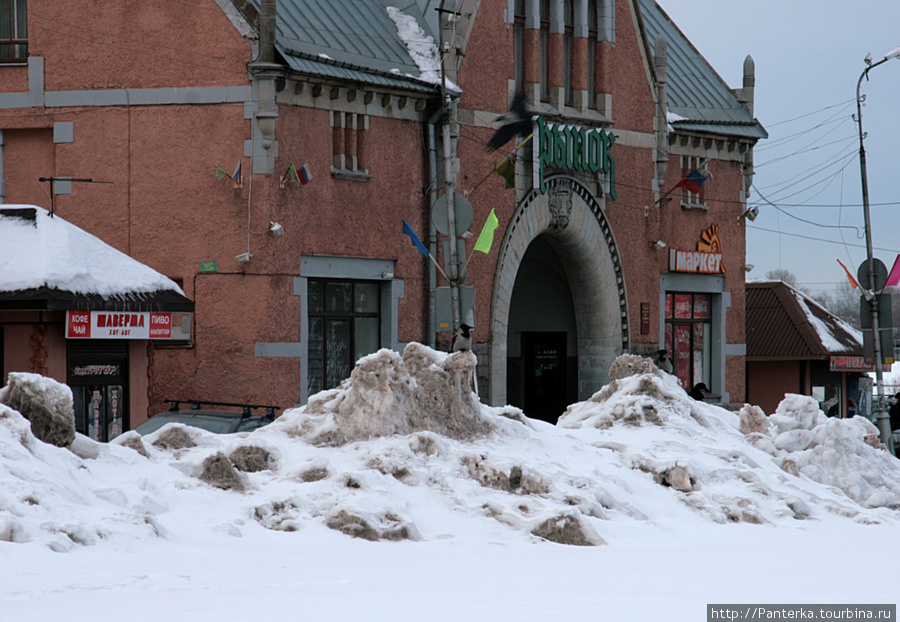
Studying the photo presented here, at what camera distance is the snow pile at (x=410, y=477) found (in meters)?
8.17

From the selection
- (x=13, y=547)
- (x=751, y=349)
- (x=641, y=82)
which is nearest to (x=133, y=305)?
(x=13, y=547)

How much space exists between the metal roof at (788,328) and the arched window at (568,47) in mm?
11365

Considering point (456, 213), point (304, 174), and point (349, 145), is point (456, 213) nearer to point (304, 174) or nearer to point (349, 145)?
point (349, 145)

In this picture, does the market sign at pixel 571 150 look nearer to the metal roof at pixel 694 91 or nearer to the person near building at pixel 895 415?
the metal roof at pixel 694 91

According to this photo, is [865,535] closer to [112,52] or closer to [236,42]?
[236,42]

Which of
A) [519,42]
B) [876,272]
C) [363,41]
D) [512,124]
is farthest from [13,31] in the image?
[876,272]

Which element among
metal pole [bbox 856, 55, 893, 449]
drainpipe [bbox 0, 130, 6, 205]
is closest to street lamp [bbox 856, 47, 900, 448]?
metal pole [bbox 856, 55, 893, 449]

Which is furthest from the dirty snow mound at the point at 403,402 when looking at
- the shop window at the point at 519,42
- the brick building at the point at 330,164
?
the shop window at the point at 519,42

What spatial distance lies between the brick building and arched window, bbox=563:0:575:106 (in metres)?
0.04

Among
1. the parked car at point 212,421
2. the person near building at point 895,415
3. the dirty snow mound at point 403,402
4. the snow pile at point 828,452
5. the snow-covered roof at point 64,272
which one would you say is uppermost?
the snow-covered roof at point 64,272

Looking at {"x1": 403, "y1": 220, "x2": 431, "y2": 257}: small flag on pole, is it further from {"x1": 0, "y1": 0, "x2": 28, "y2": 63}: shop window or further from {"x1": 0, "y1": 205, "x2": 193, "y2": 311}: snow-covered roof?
{"x1": 0, "y1": 0, "x2": 28, "y2": 63}: shop window

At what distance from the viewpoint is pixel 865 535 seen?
10.9 metres

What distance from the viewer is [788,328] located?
32.7m

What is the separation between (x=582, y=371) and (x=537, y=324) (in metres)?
1.58
